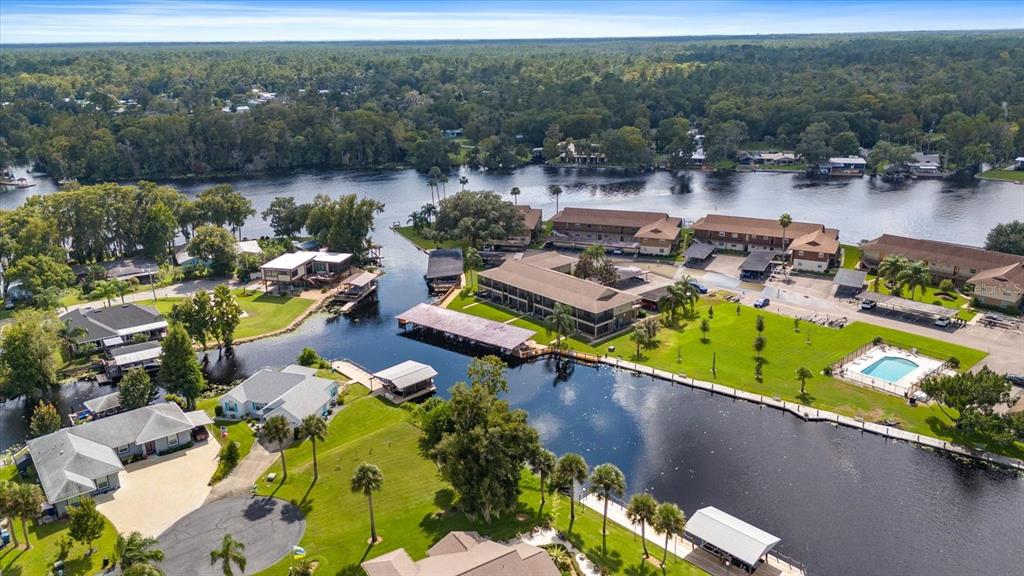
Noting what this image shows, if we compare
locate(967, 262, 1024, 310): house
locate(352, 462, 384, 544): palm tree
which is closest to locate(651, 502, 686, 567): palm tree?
locate(352, 462, 384, 544): palm tree

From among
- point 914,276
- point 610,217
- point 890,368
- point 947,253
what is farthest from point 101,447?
point 947,253

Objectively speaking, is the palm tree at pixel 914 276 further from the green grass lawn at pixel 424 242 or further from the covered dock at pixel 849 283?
the green grass lawn at pixel 424 242

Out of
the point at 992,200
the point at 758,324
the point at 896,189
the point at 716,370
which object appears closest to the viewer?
the point at 716,370

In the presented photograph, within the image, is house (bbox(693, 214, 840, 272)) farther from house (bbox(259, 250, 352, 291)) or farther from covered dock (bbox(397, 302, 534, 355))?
house (bbox(259, 250, 352, 291))

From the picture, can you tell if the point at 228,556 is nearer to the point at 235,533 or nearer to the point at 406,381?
the point at 235,533

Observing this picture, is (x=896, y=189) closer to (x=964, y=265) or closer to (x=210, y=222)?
(x=964, y=265)

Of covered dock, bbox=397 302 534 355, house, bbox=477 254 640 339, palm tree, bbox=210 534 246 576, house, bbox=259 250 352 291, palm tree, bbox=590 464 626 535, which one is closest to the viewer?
palm tree, bbox=210 534 246 576

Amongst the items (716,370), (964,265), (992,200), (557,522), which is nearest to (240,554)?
(557,522)
